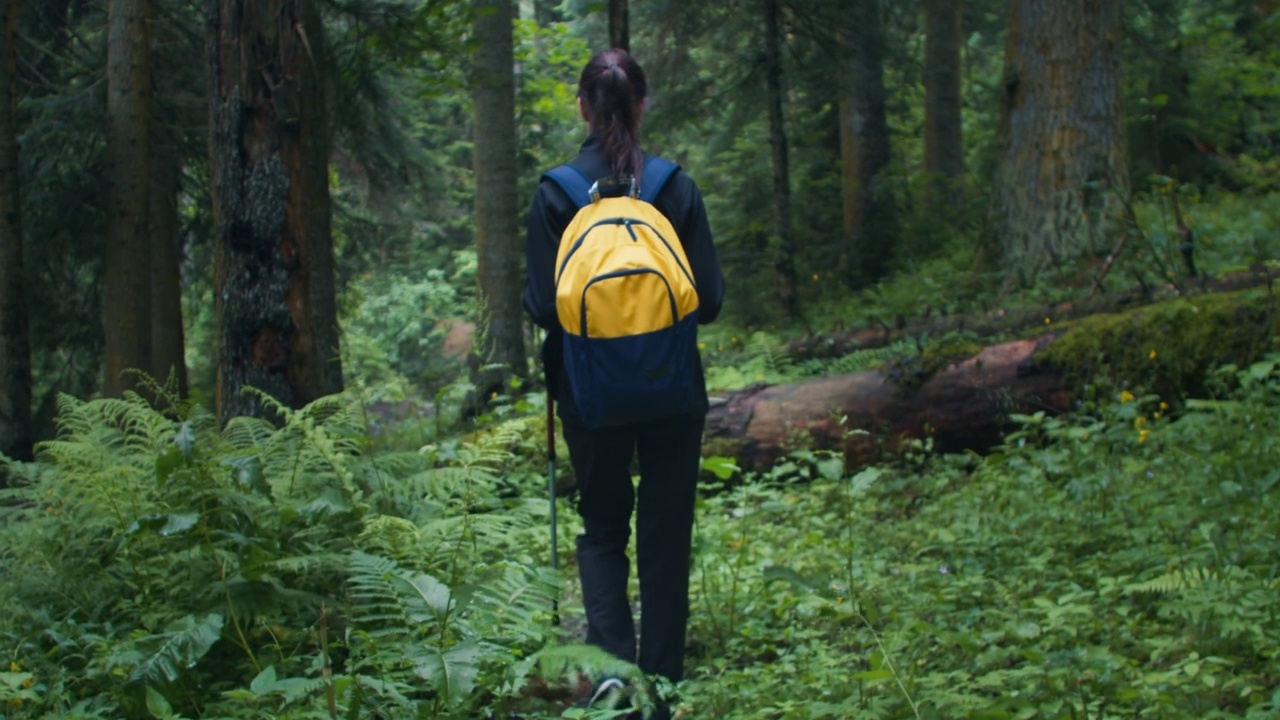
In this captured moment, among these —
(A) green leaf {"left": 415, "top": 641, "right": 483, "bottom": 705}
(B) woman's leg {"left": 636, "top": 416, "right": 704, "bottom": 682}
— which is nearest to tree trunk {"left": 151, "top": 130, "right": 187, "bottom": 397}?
(B) woman's leg {"left": 636, "top": 416, "right": 704, "bottom": 682}

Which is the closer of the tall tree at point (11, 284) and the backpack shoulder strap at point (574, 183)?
the backpack shoulder strap at point (574, 183)

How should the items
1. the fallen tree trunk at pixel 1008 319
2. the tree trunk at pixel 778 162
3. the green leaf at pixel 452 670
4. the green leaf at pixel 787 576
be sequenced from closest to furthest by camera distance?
1. the green leaf at pixel 452 670
2. the green leaf at pixel 787 576
3. the fallen tree trunk at pixel 1008 319
4. the tree trunk at pixel 778 162

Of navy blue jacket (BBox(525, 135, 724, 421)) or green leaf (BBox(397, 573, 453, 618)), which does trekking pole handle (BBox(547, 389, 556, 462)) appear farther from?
green leaf (BBox(397, 573, 453, 618))

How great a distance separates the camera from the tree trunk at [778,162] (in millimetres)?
14484

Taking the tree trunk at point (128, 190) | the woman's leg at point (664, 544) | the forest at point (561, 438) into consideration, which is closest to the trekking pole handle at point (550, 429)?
the forest at point (561, 438)

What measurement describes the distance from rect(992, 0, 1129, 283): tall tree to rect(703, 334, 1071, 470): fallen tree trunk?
3637mm

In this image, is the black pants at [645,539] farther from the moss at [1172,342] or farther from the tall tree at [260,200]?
the moss at [1172,342]

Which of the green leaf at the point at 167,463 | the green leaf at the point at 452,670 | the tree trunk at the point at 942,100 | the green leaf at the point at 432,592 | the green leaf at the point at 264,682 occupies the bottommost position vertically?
the green leaf at the point at 264,682

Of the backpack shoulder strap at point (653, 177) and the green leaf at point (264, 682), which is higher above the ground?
the backpack shoulder strap at point (653, 177)

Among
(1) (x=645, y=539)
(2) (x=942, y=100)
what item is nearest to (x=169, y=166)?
(1) (x=645, y=539)

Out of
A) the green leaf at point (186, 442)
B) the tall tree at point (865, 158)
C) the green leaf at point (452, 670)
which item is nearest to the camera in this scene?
the green leaf at point (452, 670)

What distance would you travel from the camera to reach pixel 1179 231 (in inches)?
329

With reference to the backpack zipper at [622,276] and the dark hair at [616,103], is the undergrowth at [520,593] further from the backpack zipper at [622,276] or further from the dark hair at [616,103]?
the dark hair at [616,103]

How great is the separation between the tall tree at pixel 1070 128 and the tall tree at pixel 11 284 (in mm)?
9328
